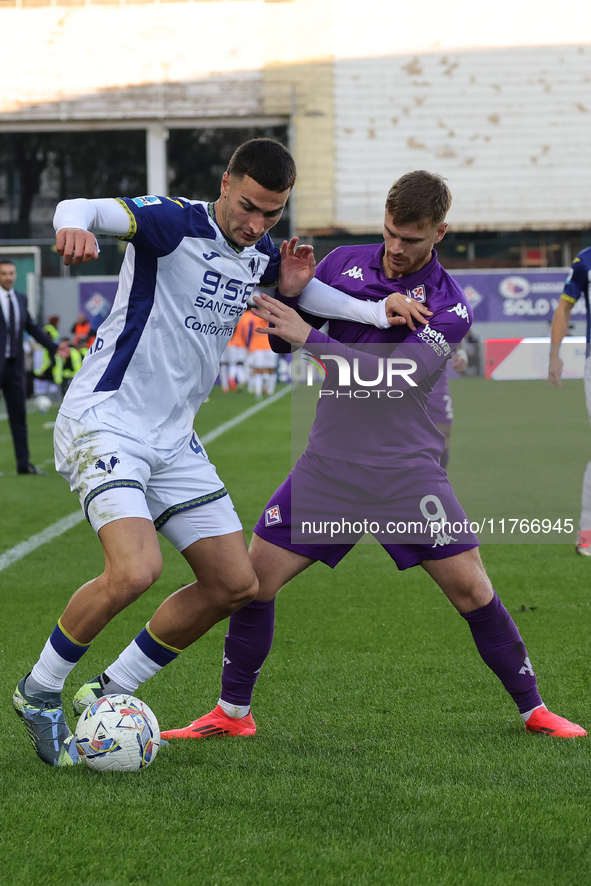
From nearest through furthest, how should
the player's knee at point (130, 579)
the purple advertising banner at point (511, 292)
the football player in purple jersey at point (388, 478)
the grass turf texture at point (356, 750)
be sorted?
1. the grass turf texture at point (356, 750)
2. the player's knee at point (130, 579)
3. the football player in purple jersey at point (388, 478)
4. the purple advertising banner at point (511, 292)

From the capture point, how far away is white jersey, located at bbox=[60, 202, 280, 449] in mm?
3383

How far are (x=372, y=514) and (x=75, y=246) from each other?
54.0 inches

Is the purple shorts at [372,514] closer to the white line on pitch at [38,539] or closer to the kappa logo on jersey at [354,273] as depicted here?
the kappa logo on jersey at [354,273]

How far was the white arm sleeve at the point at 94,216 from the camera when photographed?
3.05 metres

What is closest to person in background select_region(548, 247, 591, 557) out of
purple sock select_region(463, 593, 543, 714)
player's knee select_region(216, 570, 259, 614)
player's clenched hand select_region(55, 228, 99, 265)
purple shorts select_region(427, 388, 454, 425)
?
purple shorts select_region(427, 388, 454, 425)

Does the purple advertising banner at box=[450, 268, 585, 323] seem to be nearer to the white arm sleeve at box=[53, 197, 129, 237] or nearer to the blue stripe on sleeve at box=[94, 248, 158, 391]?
the blue stripe on sleeve at box=[94, 248, 158, 391]

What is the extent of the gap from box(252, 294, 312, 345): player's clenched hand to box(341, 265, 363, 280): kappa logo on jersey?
349 mm

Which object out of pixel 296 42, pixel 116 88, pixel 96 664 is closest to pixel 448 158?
pixel 296 42

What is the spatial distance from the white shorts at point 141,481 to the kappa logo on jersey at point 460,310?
3.27 feet

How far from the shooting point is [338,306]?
3.63 meters

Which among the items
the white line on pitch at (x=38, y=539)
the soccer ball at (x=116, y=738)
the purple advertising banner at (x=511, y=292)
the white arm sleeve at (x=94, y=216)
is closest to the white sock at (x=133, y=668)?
the soccer ball at (x=116, y=738)

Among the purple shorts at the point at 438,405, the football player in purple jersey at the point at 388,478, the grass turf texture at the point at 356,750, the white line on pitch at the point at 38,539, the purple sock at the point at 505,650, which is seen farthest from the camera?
the white line on pitch at the point at 38,539

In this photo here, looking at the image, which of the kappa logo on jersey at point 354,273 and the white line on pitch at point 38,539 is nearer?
the kappa logo on jersey at point 354,273

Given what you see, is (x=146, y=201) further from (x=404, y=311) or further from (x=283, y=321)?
(x=404, y=311)
